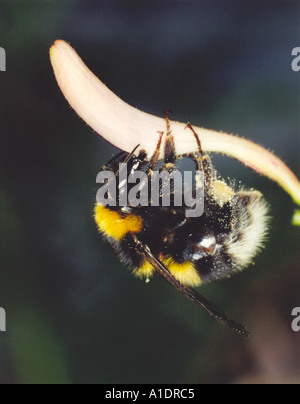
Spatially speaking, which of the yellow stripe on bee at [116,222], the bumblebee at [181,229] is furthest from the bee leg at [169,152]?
the yellow stripe on bee at [116,222]

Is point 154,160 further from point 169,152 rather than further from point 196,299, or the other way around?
point 196,299

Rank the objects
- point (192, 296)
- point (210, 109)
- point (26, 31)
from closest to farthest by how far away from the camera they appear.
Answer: point (192, 296)
point (26, 31)
point (210, 109)

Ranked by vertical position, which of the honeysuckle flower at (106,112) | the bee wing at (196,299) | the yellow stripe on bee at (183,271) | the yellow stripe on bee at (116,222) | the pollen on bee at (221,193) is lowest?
the bee wing at (196,299)

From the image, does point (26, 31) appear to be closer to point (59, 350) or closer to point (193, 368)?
point (59, 350)

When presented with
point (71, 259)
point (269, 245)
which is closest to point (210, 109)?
point (269, 245)

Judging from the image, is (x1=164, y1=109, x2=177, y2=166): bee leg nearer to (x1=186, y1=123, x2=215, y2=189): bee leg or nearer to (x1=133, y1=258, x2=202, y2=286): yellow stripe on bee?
(x1=186, y1=123, x2=215, y2=189): bee leg

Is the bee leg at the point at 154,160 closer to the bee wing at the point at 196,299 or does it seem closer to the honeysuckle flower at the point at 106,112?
the honeysuckle flower at the point at 106,112

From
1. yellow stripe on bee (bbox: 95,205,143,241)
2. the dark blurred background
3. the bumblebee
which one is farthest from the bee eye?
the dark blurred background
